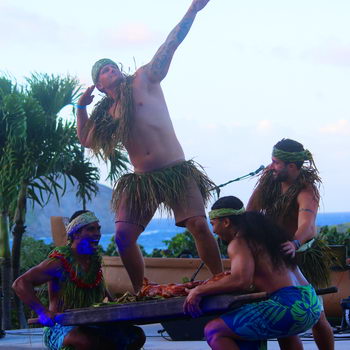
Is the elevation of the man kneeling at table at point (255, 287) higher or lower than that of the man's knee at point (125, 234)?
lower

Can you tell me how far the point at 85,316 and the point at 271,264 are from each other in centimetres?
84

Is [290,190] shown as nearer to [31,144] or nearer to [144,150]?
[144,150]

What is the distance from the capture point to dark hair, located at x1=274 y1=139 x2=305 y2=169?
15.8 ft

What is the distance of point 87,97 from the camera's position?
5.39 m

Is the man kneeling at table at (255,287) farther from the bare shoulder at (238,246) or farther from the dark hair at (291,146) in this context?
the dark hair at (291,146)

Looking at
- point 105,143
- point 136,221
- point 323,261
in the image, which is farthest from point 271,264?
point 105,143

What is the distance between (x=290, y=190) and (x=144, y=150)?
92cm

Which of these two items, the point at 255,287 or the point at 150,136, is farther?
the point at 150,136

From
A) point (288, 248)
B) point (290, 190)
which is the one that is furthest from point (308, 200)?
A: point (288, 248)

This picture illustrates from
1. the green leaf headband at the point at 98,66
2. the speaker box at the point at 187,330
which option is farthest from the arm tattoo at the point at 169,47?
the speaker box at the point at 187,330

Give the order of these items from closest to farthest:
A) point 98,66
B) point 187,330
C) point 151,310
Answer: point 151,310 → point 98,66 → point 187,330

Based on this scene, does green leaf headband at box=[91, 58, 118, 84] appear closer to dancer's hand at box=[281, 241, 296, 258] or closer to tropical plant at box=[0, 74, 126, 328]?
dancer's hand at box=[281, 241, 296, 258]

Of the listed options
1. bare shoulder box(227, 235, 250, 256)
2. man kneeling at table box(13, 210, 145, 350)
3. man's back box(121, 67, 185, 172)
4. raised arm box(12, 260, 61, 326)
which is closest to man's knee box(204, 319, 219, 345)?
bare shoulder box(227, 235, 250, 256)

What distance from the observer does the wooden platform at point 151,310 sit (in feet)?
11.7
